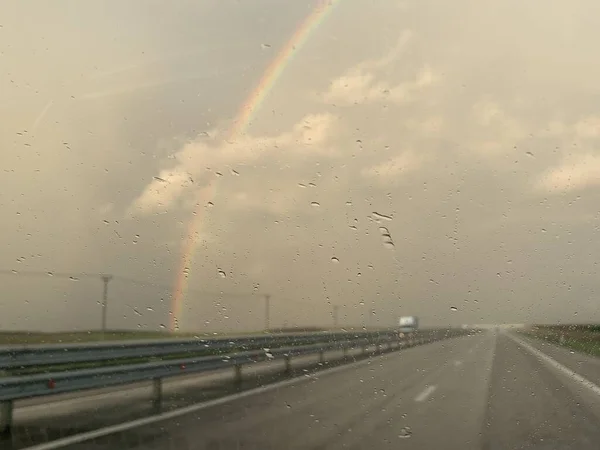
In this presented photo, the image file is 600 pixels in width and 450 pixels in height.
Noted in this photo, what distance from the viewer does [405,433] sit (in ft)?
28.7

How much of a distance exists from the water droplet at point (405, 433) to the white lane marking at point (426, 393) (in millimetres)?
3085

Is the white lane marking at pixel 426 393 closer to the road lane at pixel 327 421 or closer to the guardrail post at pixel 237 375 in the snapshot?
the road lane at pixel 327 421

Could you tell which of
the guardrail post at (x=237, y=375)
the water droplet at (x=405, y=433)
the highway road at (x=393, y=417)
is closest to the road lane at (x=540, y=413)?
the highway road at (x=393, y=417)

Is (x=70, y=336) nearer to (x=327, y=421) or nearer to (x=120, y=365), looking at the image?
(x=120, y=365)

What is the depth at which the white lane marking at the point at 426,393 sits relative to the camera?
12238 millimetres

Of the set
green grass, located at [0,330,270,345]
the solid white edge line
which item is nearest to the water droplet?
the solid white edge line

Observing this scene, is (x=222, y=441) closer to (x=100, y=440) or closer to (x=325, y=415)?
(x=100, y=440)

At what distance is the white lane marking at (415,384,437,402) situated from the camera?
40.1 ft

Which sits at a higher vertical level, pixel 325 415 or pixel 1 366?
pixel 1 366

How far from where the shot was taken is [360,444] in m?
7.99

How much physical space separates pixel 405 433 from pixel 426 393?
14.9 ft

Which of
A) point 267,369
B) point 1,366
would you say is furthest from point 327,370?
point 1,366

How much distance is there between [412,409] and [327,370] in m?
7.83

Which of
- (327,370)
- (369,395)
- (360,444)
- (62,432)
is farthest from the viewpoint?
(327,370)
